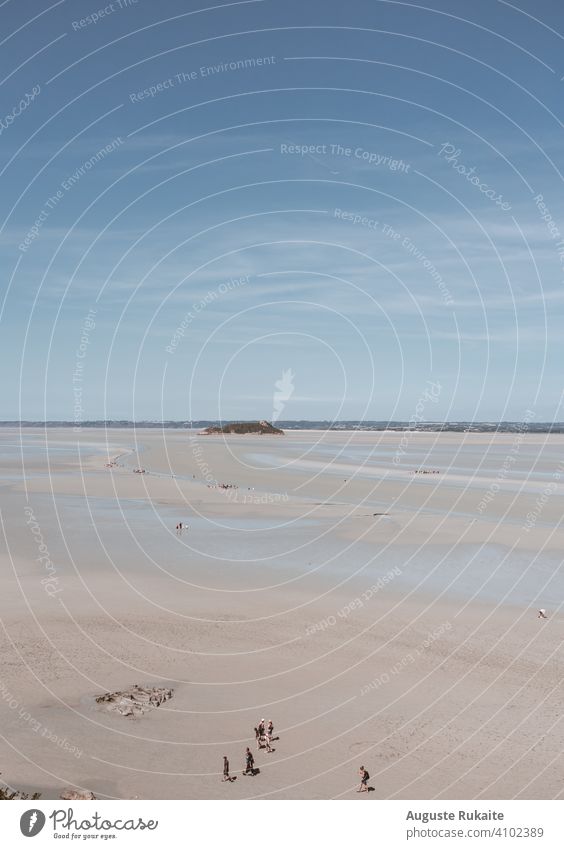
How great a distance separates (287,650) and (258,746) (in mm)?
6136

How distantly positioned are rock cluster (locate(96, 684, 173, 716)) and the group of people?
283 centimetres

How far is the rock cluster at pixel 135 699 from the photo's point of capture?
17.8 meters

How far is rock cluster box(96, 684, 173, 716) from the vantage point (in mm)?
17812

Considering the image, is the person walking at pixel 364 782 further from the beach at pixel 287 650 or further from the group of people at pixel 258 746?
the group of people at pixel 258 746

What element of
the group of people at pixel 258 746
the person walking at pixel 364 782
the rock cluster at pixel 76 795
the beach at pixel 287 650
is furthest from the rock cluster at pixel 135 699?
the person walking at pixel 364 782

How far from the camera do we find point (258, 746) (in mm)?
16234

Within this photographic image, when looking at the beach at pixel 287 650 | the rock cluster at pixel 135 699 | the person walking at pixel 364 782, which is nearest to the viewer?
the person walking at pixel 364 782

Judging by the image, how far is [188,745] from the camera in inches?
640

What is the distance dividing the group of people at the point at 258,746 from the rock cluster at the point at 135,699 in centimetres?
283

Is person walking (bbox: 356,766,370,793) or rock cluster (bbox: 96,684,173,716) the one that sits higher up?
rock cluster (bbox: 96,684,173,716)
